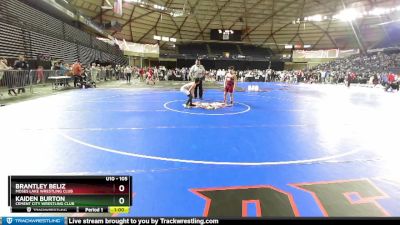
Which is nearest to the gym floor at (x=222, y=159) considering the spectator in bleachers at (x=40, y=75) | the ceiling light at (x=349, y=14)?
the spectator in bleachers at (x=40, y=75)

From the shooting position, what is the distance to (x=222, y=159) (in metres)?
4.83

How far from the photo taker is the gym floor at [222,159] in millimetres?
3270

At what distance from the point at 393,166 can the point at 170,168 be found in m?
3.56

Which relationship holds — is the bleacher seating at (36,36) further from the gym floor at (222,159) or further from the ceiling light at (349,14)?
the ceiling light at (349,14)

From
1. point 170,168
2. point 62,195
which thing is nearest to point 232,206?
point 170,168

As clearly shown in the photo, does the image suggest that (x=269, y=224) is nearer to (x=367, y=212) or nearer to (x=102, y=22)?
(x=367, y=212)

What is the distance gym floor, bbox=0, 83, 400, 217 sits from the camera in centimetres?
327

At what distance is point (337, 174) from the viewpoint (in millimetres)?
4207
